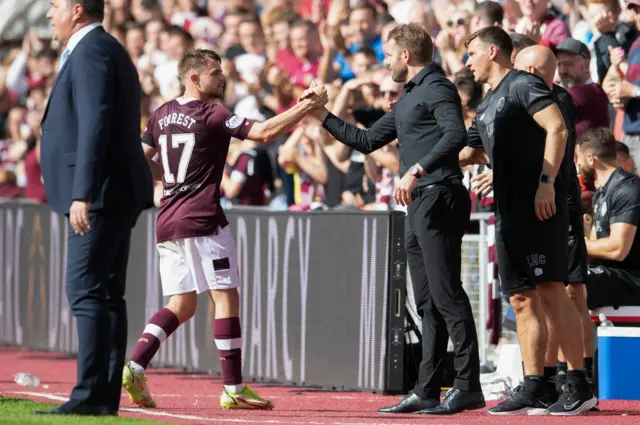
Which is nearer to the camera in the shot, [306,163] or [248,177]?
[306,163]

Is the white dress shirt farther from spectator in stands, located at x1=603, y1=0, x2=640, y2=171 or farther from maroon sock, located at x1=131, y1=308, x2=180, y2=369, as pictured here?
spectator in stands, located at x1=603, y1=0, x2=640, y2=171

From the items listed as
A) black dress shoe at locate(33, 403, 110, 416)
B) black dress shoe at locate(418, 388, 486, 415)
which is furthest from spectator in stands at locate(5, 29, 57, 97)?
black dress shoe at locate(33, 403, 110, 416)

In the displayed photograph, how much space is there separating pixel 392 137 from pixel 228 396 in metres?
2.03

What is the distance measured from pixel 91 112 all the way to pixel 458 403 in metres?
3.05

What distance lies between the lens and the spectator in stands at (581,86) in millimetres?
11266

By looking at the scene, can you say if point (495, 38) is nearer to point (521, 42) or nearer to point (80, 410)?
point (521, 42)

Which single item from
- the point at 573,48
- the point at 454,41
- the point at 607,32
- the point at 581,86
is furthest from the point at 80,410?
the point at 454,41

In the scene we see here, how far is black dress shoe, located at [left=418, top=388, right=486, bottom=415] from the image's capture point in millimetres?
8914

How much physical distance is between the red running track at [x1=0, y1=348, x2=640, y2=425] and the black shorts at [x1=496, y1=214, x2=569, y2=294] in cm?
87

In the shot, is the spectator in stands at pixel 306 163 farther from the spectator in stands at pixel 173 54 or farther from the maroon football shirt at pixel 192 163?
the maroon football shirt at pixel 192 163

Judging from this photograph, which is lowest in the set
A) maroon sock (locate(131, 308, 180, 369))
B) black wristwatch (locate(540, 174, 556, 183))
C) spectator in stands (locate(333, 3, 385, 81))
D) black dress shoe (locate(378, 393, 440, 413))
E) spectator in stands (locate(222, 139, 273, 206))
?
black dress shoe (locate(378, 393, 440, 413))

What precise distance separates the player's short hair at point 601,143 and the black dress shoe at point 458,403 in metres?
2.41

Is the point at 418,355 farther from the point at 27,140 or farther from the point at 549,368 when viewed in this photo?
the point at 27,140

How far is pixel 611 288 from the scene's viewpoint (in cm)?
1046
